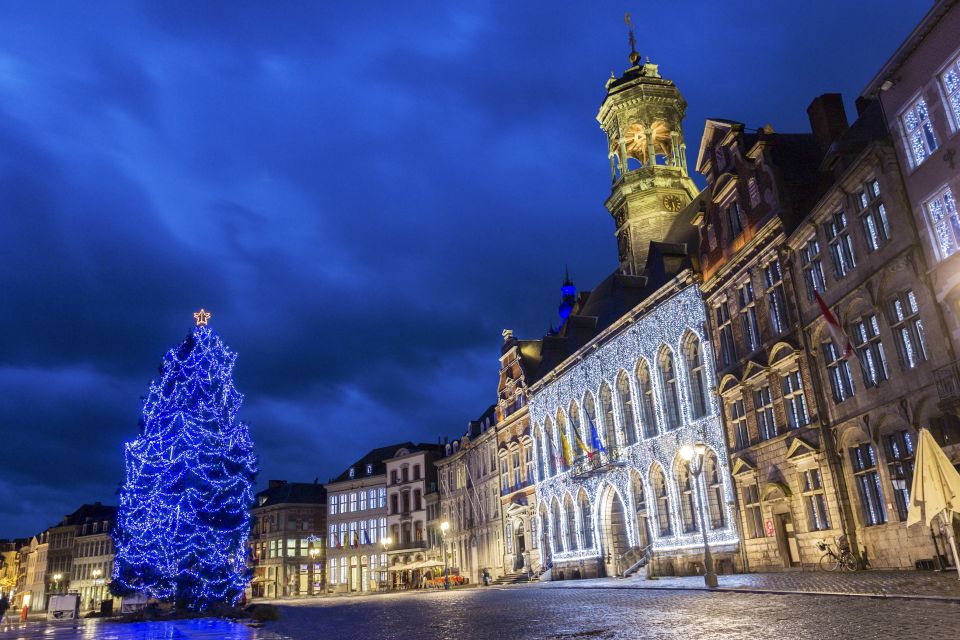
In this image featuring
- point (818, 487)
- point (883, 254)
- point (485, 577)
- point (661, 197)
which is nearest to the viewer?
point (883, 254)

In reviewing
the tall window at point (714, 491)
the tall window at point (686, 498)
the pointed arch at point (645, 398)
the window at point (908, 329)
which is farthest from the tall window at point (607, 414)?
the window at point (908, 329)

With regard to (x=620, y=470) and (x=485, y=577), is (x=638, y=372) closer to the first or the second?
(x=620, y=470)

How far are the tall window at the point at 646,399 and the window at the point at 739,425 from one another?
7.30m

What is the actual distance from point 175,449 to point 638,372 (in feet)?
73.3

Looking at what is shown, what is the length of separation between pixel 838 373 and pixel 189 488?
75.4ft

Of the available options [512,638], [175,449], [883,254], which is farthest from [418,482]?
[512,638]

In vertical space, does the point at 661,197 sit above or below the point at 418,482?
above

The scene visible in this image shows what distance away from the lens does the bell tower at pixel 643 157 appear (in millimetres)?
49875

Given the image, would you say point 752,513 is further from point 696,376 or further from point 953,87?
point 953,87

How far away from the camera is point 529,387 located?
177 feet

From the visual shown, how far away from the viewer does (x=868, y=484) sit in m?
22.8

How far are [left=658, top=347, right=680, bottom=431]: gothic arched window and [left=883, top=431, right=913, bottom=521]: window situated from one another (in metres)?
14.1

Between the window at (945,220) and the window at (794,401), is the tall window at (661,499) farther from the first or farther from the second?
the window at (945,220)

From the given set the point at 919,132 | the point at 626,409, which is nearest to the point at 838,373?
the point at 919,132
